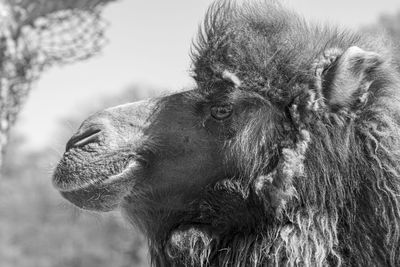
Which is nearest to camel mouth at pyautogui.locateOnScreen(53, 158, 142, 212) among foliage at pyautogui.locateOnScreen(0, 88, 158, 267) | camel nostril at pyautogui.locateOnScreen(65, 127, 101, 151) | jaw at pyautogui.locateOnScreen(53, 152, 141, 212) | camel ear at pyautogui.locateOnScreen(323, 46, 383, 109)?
jaw at pyautogui.locateOnScreen(53, 152, 141, 212)

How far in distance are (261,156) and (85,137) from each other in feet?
3.15

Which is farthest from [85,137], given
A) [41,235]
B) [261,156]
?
[41,235]

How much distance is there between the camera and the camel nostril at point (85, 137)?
3885mm

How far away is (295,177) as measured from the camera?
12.1 feet

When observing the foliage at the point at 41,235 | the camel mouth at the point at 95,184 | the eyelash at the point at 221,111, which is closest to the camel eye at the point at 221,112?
the eyelash at the point at 221,111

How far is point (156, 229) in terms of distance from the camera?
410 cm

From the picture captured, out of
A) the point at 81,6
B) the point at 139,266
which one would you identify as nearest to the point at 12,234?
the point at 139,266

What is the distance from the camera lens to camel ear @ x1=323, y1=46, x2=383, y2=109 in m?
3.76

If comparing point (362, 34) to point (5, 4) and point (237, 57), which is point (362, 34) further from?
point (5, 4)

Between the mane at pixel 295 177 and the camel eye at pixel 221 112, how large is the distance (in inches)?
5.3

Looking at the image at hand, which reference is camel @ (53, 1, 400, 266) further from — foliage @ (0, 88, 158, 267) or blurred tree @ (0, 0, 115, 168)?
foliage @ (0, 88, 158, 267)

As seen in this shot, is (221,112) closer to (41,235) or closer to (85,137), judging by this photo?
(85,137)

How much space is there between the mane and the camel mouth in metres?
0.33

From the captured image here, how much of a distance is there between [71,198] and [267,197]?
107 cm
